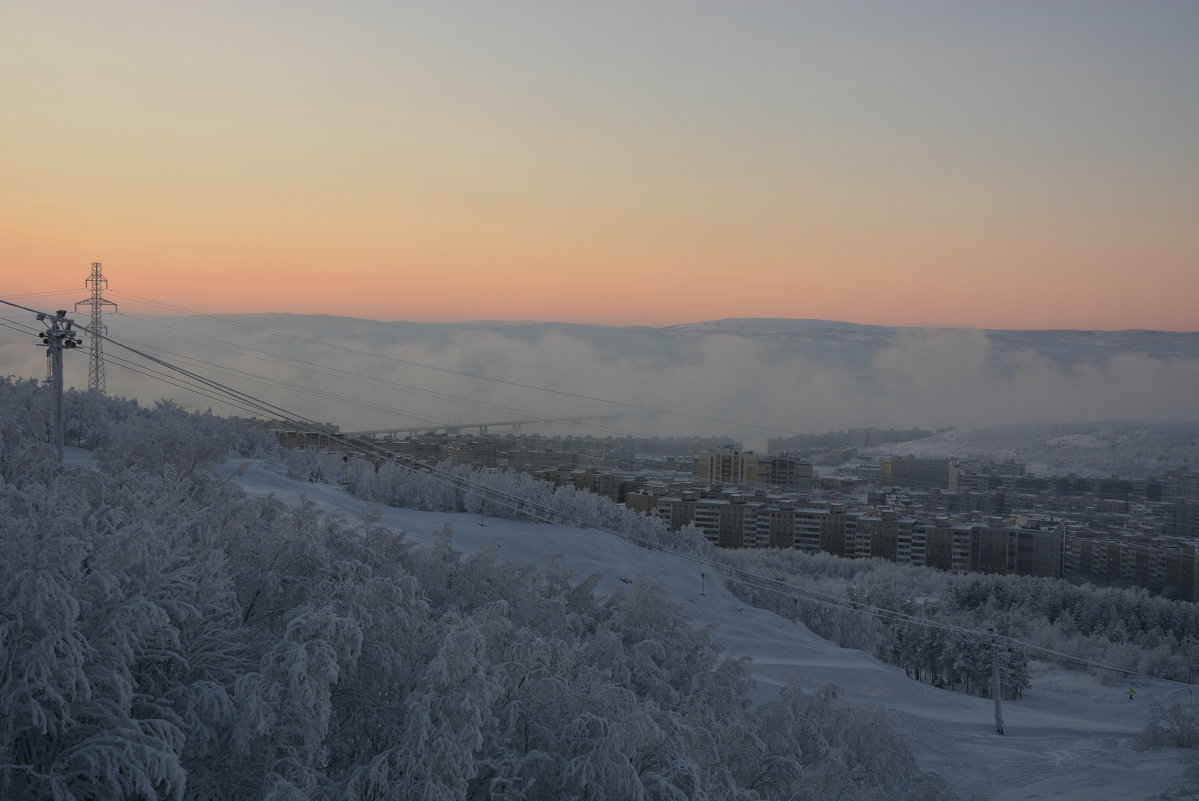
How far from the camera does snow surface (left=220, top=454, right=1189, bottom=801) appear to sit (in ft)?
50.4

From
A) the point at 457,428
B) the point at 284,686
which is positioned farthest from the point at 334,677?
the point at 457,428

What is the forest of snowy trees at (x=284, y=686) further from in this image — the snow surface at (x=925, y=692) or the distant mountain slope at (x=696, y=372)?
the distant mountain slope at (x=696, y=372)

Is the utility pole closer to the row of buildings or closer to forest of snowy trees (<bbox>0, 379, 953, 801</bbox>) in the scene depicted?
forest of snowy trees (<bbox>0, 379, 953, 801</bbox>)

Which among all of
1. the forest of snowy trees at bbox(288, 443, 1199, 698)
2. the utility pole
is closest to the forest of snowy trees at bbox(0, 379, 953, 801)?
the utility pole

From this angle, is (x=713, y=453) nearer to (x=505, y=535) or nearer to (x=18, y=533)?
(x=505, y=535)

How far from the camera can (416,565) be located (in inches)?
421

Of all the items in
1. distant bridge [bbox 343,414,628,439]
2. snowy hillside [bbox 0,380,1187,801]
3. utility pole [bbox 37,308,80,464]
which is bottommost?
distant bridge [bbox 343,414,628,439]

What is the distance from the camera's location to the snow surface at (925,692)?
15359 millimetres

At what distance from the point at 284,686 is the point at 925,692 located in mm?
20088

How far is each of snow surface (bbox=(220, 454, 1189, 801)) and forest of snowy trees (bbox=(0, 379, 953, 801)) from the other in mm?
3074

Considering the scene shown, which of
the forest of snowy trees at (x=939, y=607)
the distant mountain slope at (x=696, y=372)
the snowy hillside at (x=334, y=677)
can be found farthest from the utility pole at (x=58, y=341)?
the distant mountain slope at (x=696, y=372)

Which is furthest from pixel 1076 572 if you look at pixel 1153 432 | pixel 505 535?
pixel 1153 432

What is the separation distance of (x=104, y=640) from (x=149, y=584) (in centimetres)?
76

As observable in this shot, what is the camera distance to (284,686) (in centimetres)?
559
